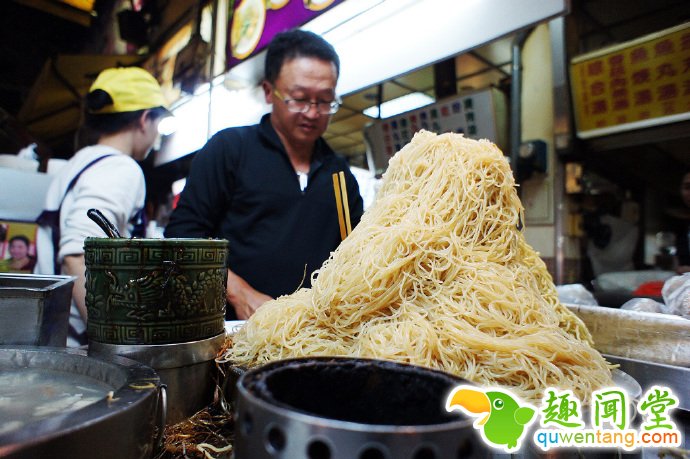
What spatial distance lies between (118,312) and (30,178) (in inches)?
174

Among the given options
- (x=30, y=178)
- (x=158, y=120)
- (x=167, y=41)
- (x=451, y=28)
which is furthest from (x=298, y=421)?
(x=167, y=41)

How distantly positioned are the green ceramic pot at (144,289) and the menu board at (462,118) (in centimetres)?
506

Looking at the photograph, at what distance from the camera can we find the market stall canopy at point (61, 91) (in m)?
7.84

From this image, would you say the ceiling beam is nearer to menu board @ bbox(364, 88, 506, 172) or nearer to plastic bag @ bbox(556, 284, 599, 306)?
menu board @ bbox(364, 88, 506, 172)

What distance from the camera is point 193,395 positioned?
1.17m

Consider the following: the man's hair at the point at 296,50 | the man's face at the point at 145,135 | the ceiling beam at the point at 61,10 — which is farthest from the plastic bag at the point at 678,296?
the ceiling beam at the point at 61,10

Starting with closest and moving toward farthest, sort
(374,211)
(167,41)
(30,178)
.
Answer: (374,211)
(30,178)
(167,41)

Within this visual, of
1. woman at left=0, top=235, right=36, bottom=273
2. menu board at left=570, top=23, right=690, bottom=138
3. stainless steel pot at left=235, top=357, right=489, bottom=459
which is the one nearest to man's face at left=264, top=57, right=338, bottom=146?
stainless steel pot at left=235, top=357, right=489, bottom=459

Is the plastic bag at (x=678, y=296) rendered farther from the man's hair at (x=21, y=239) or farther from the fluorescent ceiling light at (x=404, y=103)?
the fluorescent ceiling light at (x=404, y=103)

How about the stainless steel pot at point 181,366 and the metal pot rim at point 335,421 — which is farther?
the stainless steel pot at point 181,366

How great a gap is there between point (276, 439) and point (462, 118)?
18.5 feet

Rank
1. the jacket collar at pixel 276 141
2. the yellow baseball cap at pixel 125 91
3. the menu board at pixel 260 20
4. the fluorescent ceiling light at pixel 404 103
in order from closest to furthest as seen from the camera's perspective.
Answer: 1. the jacket collar at pixel 276 141
2. the yellow baseball cap at pixel 125 91
3. the menu board at pixel 260 20
4. the fluorescent ceiling light at pixel 404 103

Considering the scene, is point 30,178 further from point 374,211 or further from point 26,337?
point 374,211

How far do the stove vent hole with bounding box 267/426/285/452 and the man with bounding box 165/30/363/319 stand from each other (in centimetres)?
216
